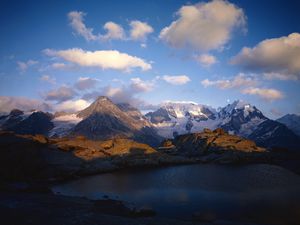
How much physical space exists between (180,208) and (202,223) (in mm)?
12552

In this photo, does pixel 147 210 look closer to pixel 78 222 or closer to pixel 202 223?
pixel 202 223

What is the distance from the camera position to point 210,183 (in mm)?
80000

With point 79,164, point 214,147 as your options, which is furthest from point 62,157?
point 214,147

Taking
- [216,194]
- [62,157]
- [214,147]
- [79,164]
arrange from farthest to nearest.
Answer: [214,147], [62,157], [79,164], [216,194]

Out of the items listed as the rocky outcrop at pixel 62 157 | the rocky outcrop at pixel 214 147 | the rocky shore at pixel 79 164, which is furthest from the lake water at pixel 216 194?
the rocky outcrop at pixel 214 147

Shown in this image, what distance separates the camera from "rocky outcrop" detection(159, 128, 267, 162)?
136875 millimetres

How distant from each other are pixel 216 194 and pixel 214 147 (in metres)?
88.7

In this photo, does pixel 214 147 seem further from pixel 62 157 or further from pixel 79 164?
pixel 62 157

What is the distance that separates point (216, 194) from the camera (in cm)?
6475

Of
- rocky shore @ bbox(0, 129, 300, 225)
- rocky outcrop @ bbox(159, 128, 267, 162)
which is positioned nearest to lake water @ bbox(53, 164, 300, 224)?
rocky shore @ bbox(0, 129, 300, 225)

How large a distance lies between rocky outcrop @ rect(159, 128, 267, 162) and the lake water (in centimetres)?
3541

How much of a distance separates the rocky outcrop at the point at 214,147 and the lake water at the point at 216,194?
35412mm

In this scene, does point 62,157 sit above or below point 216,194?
above

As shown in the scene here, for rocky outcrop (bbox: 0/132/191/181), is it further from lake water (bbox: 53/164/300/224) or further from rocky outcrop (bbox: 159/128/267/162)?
rocky outcrop (bbox: 159/128/267/162)
